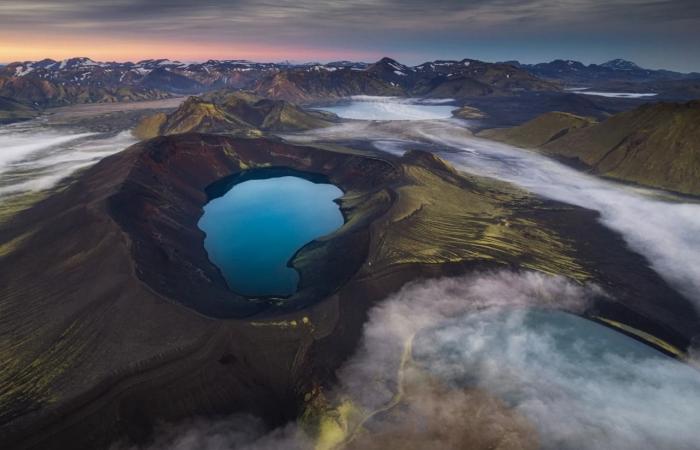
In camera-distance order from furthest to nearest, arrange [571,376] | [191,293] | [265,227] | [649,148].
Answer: [649,148]
[265,227]
[191,293]
[571,376]

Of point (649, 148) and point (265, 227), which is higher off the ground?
point (649, 148)

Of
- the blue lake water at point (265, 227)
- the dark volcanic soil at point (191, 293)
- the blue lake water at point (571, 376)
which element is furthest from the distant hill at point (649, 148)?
the blue lake water at point (265, 227)

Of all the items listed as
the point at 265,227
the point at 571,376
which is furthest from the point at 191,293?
the point at 571,376

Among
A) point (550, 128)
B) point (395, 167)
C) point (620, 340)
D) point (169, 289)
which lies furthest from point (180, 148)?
point (550, 128)

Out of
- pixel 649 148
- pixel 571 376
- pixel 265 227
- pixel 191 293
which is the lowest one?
pixel 265 227

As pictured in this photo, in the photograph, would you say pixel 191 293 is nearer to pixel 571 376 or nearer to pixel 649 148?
pixel 571 376

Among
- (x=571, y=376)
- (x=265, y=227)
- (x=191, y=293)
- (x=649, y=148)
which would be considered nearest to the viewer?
(x=571, y=376)

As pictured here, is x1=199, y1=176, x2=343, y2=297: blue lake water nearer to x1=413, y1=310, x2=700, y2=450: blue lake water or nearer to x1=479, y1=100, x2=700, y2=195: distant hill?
x1=413, y1=310, x2=700, y2=450: blue lake water
